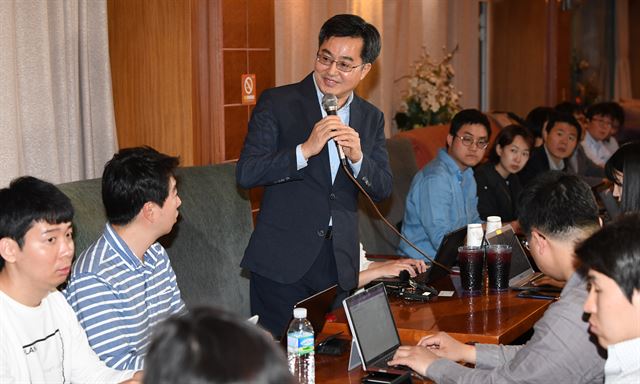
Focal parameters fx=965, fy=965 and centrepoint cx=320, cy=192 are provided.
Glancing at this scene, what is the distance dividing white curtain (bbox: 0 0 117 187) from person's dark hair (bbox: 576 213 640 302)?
6.94ft

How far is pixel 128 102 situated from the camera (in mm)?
4203

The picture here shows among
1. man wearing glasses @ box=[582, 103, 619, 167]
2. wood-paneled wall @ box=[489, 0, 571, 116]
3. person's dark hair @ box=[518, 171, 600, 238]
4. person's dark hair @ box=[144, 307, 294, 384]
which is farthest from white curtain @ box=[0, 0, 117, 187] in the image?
wood-paneled wall @ box=[489, 0, 571, 116]

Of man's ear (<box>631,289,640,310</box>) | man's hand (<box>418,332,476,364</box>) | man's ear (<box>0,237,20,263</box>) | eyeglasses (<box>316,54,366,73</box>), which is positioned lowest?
man's hand (<box>418,332,476,364</box>)

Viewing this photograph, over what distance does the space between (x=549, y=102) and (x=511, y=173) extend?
4.91 metres

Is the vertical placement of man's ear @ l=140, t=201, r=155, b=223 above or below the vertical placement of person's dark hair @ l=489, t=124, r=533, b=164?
below

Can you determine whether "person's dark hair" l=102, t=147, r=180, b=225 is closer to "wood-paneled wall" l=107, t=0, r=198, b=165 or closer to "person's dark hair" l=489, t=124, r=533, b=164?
"wood-paneled wall" l=107, t=0, r=198, b=165

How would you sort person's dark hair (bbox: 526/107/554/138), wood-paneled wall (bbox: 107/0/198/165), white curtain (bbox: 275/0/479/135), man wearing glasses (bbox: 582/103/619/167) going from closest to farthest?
wood-paneled wall (bbox: 107/0/198/165), white curtain (bbox: 275/0/479/135), person's dark hair (bbox: 526/107/554/138), man wearing glasses (bbox: 582/103/619/167)

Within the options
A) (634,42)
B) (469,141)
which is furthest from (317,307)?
(634,42)

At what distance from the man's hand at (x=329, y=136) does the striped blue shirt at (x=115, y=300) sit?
1.92 ft

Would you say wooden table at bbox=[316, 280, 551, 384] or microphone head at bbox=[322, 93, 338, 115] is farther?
microphone head at bbox=[322, 93, 338, 115]

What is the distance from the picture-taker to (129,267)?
8.72 ft

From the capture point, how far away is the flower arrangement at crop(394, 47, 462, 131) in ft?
21.2

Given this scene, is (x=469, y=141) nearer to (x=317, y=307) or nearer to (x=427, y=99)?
(x=317, y=307)

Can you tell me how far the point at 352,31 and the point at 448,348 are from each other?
109 centimetres
